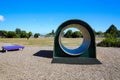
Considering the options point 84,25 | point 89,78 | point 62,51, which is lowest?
point 89,78

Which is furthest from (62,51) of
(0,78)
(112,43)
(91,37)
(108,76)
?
(112,43)

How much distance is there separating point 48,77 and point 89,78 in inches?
77.1

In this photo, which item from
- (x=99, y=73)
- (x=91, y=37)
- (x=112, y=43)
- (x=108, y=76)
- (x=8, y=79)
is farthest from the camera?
(x=112, y=43)

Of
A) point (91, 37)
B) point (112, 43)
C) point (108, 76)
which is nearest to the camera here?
point (108, 76)

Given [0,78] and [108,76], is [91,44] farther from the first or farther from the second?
[0,78]

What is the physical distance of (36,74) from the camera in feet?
25.7

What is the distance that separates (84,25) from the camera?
12.2 metres

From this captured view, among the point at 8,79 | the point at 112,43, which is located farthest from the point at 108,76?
the point at 112,43

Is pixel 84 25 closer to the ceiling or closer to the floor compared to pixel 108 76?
closer to the ceiling

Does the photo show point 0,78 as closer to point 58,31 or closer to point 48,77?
point 48,77

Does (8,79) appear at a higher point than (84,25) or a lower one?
lower

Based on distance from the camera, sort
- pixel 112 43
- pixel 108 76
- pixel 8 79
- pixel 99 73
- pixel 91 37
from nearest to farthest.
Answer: pixel 8 79, pixel 108 76, pixel 99 73, pixel 91 37, pixel 112 43

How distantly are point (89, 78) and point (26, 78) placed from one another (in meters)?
2.97

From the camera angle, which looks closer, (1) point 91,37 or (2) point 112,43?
(1) point 91,37
